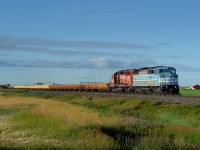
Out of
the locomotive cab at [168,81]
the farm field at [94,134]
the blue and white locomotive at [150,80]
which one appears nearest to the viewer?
the farm field at [94,134]

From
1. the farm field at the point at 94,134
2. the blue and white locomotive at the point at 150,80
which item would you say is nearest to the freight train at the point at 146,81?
the blue and white locomotive at the point at 150,80

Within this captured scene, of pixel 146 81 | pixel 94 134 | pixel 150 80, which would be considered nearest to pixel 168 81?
pixel 150 80

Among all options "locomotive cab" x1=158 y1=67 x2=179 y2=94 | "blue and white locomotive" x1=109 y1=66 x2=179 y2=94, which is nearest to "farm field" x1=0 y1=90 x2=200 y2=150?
"locomotive cab" x1=158 y1=67 x2=179 y2=94

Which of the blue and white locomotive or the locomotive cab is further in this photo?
the blue and white locomotive

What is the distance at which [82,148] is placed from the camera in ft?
55.2

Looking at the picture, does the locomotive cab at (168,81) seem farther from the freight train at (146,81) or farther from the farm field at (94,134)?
the farm field at (94,134)

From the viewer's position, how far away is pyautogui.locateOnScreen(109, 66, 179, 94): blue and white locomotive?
2308 inches

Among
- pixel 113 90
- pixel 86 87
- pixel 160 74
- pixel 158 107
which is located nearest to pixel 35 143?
pixel 158 107

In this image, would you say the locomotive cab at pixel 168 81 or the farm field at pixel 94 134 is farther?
the locomotive cab at pixel 168 81

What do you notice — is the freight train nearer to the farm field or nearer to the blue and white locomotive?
the blue and white locomotive

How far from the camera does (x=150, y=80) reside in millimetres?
60906

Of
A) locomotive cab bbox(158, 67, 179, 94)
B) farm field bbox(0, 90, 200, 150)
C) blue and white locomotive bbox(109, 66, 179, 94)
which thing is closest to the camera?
farm field bbox(0, 90, 200, 150)

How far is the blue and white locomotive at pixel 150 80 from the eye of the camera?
58.6m

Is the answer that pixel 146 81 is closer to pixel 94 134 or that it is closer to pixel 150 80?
pixel 150 80
